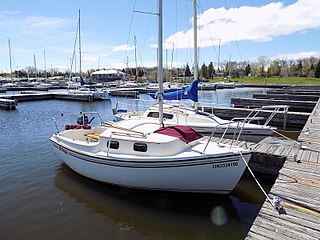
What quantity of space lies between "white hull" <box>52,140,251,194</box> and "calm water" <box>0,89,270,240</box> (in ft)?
1.58

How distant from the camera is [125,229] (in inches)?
294

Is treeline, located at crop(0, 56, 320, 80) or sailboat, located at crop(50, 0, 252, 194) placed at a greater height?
treeline, located at crop(0, 56, 320, 80)

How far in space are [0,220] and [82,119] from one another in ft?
26.5

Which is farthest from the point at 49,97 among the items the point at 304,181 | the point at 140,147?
the point at 304,181

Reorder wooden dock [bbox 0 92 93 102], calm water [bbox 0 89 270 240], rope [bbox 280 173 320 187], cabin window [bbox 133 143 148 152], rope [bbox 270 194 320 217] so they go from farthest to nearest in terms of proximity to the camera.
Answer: wooden dock [bbox 0 92 93 102]
cabin window [bbox 133 143 148 152]
calm water [bbox 0 89 270 240]
rope [bbox 280 173 320 187]
rope [bbox 270 194 320 217]

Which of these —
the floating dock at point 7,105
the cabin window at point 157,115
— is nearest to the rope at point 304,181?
the cabin window at point 157,115

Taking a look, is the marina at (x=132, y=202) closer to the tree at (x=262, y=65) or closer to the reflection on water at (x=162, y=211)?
the reflection on water at (x=162, y=211)

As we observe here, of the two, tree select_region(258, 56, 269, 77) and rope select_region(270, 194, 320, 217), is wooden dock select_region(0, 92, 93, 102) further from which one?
tree select_region(258, 56, 269, 77)

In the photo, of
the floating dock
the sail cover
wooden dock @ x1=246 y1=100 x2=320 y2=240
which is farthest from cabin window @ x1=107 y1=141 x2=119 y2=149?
the floating dock

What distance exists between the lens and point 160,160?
8.22m

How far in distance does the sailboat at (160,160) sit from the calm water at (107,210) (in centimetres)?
44

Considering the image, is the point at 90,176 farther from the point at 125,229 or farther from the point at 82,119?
the point at 82,119

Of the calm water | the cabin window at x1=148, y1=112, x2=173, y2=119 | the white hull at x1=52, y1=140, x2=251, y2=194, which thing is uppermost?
the cabin window at x1=148, y1=112, x2=173, y2=119

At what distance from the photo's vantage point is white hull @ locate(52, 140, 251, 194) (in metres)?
8.02
